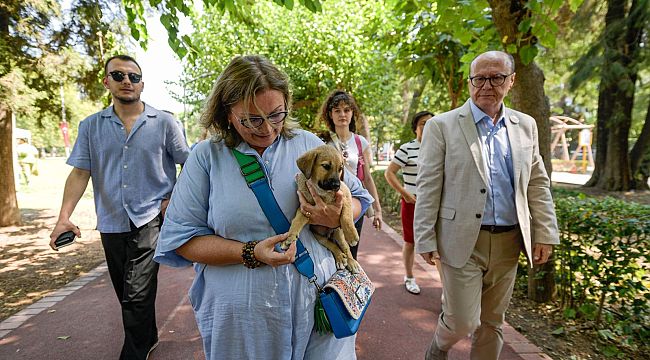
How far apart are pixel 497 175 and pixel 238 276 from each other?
210 centimetres

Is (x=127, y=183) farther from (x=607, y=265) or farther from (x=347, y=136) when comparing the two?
(x=607, y=265)

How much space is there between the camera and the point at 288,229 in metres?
1.62

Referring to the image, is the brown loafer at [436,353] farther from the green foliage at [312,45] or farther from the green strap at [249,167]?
the green foliage at [312,45]

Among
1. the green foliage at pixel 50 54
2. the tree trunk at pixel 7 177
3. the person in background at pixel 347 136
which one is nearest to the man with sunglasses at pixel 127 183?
the person in background at pixel 347 136

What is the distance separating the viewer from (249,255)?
5.00ft

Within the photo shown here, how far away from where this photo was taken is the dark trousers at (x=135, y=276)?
3.10m

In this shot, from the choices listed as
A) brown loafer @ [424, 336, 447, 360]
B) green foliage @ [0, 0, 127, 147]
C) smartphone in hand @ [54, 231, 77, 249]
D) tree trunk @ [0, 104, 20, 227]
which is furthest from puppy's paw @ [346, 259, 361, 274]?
tree trunk @ [0, 104, 20, 227]

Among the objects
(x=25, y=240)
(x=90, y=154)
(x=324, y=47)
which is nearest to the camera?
(x=90, y=154)

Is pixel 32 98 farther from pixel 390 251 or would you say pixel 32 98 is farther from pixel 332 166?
pixel 332 166

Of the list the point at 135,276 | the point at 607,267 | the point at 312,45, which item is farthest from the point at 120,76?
the point at 312,45

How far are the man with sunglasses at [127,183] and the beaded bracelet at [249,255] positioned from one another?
199 centimetres

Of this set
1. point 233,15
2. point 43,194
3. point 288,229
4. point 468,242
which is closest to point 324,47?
point 233,15

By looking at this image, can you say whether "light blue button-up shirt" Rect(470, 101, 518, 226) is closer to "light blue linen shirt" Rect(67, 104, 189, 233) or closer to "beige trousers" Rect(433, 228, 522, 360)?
"beige trousers" Rect(433, 228, 522, 360)

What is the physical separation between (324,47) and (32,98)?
8.46 metres
